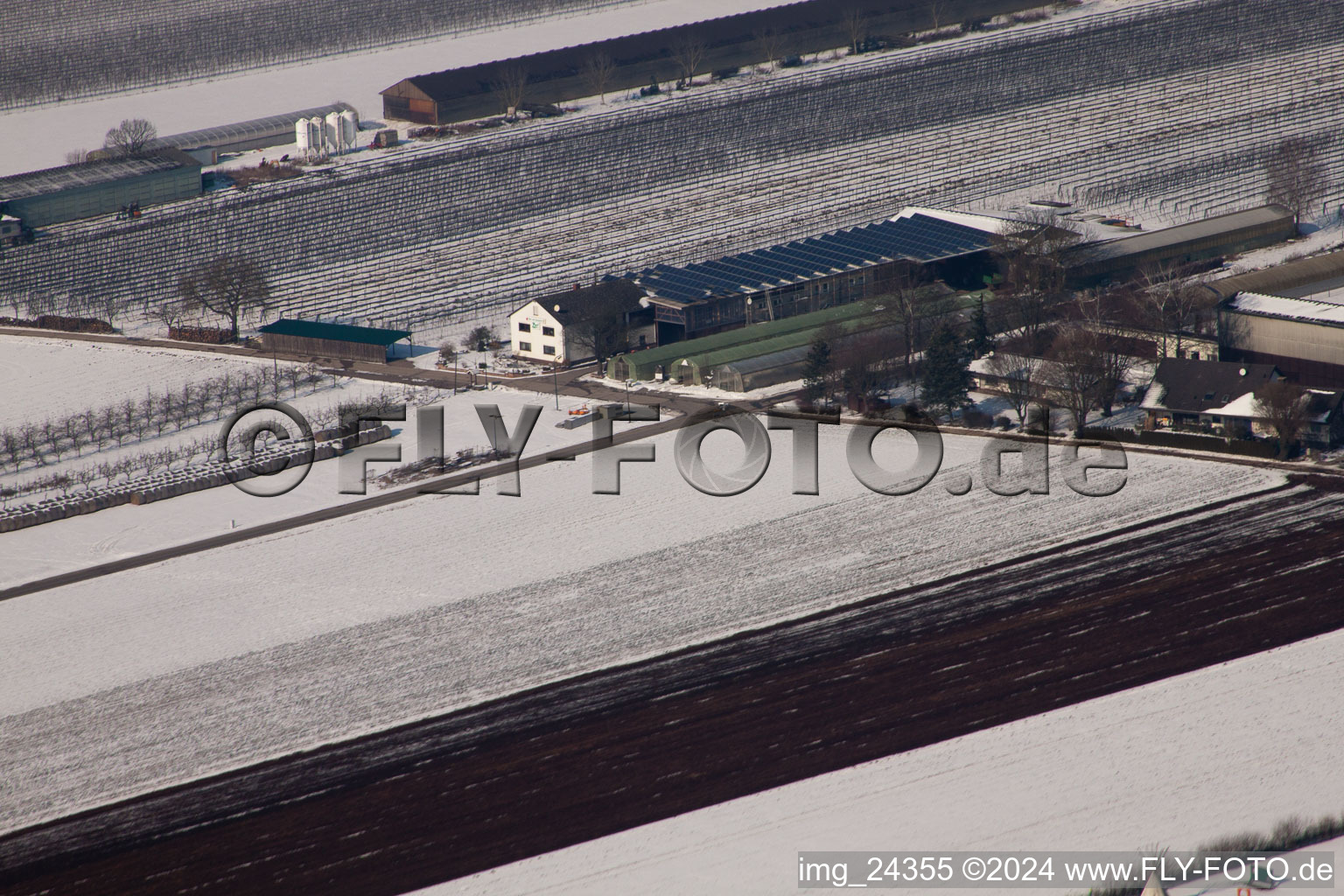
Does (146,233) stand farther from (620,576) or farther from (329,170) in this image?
(620,576)

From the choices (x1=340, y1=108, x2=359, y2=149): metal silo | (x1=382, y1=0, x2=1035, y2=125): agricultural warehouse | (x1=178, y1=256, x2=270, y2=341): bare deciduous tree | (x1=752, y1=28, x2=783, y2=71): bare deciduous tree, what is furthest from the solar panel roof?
(x1=752, y1=28, x2=783, y2=71): bare deciduous tree

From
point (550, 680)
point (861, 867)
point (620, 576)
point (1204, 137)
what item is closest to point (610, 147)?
point (1204, 137)

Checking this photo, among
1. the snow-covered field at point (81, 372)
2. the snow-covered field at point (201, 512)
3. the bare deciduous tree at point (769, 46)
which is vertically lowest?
the snow-covered field at point (201, 512)

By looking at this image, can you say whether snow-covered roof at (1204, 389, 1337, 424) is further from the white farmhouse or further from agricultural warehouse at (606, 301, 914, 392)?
the white farmhouse

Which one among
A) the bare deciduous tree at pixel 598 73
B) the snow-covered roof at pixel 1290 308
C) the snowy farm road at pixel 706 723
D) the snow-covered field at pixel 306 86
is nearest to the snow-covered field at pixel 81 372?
the snow-covered field at pixel 306 86

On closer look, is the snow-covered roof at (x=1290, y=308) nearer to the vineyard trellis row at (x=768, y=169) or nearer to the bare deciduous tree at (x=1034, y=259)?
the bare deciduous tree at (x=1034, y=259)

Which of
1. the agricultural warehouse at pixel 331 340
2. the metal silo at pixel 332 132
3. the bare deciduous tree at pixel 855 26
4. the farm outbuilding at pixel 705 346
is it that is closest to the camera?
the farm outbuilding at pixel 705 346

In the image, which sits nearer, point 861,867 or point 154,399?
point 861,867
